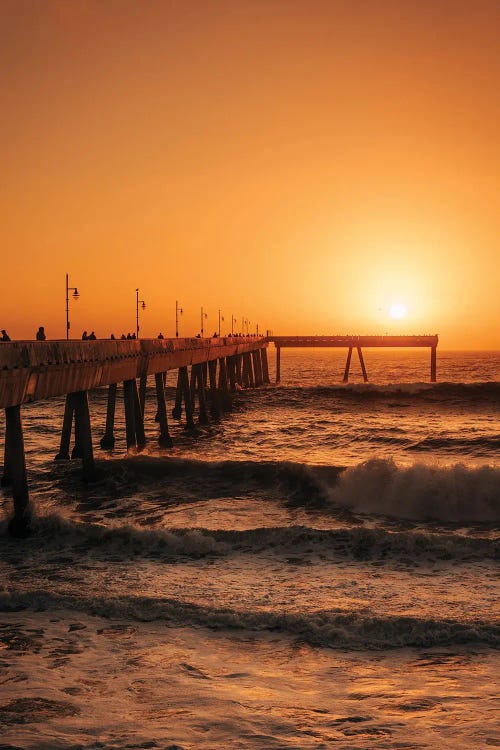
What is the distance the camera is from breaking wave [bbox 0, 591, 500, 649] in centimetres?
914

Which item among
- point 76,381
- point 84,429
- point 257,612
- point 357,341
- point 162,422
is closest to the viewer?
point 257,612

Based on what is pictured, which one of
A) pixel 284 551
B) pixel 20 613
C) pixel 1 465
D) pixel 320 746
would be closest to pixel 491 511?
pixel 284 551

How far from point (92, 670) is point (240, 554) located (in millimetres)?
6025

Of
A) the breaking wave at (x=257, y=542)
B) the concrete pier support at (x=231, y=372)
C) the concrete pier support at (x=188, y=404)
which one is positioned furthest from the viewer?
the concrete pier support at (x=231, y=372)

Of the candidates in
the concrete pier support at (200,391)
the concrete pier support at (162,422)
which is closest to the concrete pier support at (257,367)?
the concrete pier support at (200,391)

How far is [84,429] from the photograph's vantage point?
21547 mm

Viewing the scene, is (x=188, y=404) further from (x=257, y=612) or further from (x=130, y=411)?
(x=257, y=612)

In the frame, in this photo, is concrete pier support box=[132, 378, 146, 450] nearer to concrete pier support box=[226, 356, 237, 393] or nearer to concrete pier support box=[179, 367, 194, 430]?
concrete pier support box=[179, 367, 194, 430]

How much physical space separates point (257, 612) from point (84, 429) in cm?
1253

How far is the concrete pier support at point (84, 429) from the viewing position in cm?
2144

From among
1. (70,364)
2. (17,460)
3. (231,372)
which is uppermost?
(70,364)

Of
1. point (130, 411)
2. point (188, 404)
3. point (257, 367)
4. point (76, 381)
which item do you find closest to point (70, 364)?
point (76, 381)

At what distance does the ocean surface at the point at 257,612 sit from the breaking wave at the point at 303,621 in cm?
3

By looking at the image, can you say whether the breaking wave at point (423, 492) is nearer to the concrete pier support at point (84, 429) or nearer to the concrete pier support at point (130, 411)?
the concrete pier support at point (84, 429)
